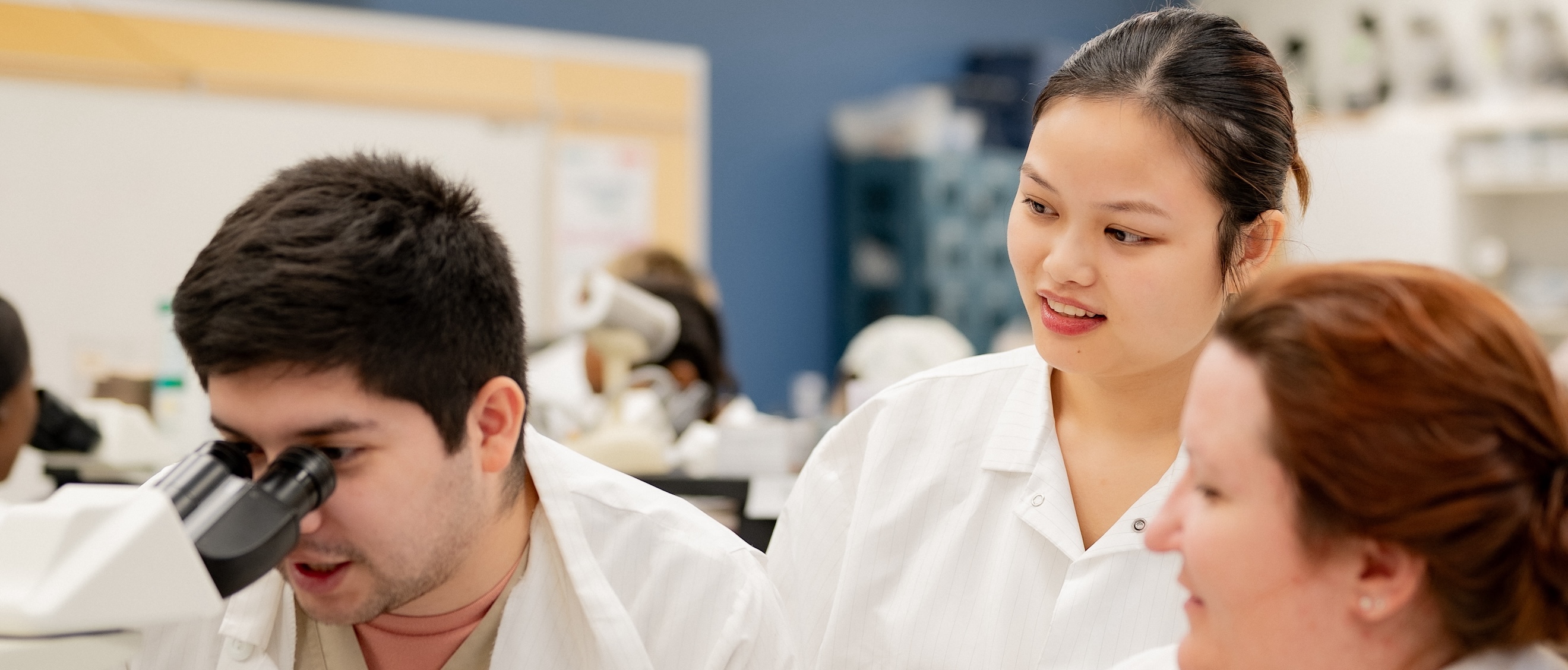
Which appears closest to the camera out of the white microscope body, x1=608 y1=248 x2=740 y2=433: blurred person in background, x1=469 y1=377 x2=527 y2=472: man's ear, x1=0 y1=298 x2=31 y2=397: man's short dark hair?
the white microscope body

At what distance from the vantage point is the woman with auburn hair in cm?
83

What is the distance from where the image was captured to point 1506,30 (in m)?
5.38

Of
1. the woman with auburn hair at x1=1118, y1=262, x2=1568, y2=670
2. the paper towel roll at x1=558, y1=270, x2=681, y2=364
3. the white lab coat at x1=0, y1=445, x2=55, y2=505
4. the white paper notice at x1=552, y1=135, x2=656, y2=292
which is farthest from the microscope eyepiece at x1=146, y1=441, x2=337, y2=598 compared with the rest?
the white paper notice at x1=552, y1=135, x2=656, y2=292

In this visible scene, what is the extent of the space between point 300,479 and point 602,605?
1.17 ft

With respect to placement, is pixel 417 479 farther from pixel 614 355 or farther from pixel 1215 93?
pixel 614 355

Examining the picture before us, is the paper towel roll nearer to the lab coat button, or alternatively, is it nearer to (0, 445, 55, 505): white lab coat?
(0, 445, 55, 505): white lab coat

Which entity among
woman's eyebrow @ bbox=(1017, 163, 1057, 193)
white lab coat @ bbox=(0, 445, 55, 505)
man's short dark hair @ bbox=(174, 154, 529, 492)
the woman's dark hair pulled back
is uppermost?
the woman's dark hair pulled back

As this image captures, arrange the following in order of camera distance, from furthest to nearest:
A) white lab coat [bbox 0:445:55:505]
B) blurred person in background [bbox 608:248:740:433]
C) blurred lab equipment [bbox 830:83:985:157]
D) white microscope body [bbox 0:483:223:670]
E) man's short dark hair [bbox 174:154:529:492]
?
blurred lab equipment [bbox 830:83:985:157]
blurred person in background [bbox 608:248:740:433]
white lab coat [bbox 0:445:55:505]
man's short dark hair [bbox 174:154:529:492]
white microscope body [bbox 0:483:223:670]

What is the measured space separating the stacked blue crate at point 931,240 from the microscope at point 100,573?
473 cm

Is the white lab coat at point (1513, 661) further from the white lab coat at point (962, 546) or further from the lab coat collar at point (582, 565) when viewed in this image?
the lab coat collar at point (582, 565)

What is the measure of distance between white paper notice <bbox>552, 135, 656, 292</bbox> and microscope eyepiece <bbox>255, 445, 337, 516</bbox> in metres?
3.87

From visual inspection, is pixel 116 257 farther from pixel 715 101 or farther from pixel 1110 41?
pixel 1110 41

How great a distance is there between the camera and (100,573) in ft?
2.69

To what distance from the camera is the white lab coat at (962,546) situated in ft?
4.46
